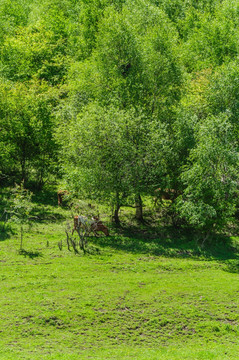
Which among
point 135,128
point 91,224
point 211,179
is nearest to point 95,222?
point 91,224

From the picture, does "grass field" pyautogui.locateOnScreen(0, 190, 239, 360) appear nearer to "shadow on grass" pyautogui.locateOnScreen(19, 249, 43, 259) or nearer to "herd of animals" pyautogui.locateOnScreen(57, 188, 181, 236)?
"shadow on grass" pyautogui.locateOnScreen(19, 249, 43, 259)

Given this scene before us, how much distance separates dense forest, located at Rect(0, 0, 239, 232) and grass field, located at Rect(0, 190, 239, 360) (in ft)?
13.8

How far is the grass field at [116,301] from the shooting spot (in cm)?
1664

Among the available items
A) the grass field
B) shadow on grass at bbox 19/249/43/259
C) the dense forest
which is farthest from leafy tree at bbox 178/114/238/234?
shadow on grass at bbox 19/249/43/259

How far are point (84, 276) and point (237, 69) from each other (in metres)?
24.0

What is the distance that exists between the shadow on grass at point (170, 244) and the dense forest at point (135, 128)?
53.9 inches

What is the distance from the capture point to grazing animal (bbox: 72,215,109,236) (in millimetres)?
28419

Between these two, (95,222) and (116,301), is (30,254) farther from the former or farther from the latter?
(116,301)

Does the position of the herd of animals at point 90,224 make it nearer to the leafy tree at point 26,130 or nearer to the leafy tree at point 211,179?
the leafy tree at point 211,179

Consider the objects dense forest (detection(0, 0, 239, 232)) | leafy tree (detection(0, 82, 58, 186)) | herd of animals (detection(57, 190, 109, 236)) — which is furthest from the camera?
leafy tree (detection(0, 82, 58, 186))

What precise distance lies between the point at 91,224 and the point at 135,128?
327 inches

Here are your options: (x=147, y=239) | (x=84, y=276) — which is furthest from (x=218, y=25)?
(x=84, y=276)

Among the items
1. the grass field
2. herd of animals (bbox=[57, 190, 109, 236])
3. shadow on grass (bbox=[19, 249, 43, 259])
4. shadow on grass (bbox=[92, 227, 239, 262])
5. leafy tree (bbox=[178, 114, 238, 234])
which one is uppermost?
leafy tree (bbox=[178, 114, 238, 234])

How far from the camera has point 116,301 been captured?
20.1 m
